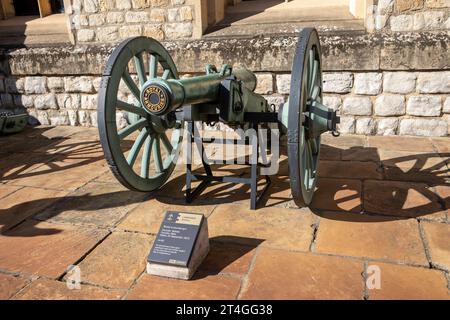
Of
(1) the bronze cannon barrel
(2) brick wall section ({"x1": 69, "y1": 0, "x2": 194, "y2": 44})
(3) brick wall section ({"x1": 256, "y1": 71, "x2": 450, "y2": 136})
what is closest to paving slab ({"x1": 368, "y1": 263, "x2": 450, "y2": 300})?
(1) the bronze cannon barrel

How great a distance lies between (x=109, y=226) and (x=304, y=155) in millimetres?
1357

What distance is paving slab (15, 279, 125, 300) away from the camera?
2002mm

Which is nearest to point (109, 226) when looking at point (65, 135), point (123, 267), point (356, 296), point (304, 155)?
point (123, 267)

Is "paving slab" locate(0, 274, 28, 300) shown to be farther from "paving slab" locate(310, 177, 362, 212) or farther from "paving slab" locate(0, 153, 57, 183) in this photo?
"paving slab" locate(310, 177, 362, 212)

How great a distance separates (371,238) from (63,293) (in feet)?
5.64

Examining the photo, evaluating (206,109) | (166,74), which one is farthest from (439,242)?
(166,74)

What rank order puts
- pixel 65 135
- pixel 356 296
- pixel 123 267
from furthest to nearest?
pixel 65 135 < pixel 123 267 < pixel 356 296

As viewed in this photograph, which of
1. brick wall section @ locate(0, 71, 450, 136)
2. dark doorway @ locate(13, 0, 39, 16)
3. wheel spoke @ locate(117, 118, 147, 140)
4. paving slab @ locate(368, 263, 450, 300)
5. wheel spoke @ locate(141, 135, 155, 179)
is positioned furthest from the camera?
dark doorway @ locate(13, 0, 39, 16)

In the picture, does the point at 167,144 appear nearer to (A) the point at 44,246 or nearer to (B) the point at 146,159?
(B) the point at 146,159

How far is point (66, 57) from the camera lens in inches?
211

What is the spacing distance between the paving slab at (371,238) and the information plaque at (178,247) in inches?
27.7

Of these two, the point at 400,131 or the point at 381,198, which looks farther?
the point at 400,131

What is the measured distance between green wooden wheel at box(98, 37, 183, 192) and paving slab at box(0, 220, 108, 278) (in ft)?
1.48
